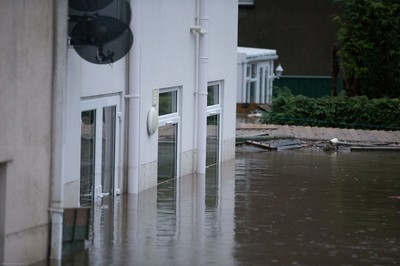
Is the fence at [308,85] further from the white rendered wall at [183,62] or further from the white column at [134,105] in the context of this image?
the white column at [134,105]

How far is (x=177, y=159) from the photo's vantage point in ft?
71.3

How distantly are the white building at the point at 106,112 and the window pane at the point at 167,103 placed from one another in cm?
4

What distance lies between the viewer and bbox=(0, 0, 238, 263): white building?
12062 millimetres

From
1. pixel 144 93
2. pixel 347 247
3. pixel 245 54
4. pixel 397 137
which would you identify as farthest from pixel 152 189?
pixel 245 54

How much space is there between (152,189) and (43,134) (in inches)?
293

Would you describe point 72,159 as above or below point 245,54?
below

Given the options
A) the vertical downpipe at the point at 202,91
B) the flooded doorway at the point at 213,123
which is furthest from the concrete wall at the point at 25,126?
the flooded doorway at the point at 213,123

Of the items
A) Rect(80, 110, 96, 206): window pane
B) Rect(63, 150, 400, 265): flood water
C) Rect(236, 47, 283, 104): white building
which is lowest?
Rect(63, 150, 400, 265): flood water

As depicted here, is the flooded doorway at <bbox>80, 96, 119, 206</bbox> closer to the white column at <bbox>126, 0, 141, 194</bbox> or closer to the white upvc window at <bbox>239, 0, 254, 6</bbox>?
the white column at <bbox>126, 0, 141, 194</bbox>

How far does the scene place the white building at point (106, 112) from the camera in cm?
1206

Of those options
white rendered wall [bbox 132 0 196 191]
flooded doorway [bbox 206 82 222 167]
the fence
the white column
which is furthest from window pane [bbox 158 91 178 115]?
the fence

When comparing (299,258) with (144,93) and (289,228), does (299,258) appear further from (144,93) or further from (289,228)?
(144,93)

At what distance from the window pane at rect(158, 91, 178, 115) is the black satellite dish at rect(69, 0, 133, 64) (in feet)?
19.9

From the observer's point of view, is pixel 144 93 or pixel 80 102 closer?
pixel 80 102
